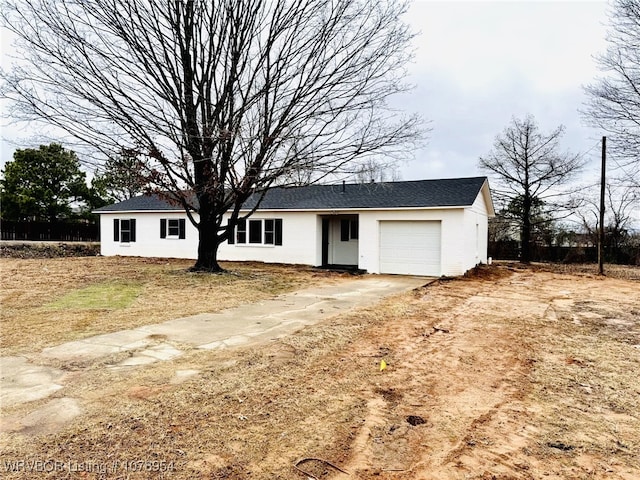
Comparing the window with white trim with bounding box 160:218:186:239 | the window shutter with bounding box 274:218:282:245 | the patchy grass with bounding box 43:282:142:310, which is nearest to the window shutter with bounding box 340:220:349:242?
the window shutter with bounding box 274:218:282:245

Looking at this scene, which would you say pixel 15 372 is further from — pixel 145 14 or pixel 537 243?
pixel 537 243

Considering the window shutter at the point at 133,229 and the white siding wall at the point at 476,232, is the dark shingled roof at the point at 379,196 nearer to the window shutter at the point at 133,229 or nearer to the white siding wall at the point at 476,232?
the white siding wall at the point at 476,232

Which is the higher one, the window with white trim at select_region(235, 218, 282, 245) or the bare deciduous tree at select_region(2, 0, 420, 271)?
the bare deciduous tree at select_region(2, 0, 420, 271)

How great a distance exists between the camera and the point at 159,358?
4.77 m

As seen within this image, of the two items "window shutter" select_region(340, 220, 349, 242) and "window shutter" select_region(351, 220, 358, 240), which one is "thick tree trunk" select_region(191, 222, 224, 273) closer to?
"window shutter" select_region(340, 220, 349, 242)

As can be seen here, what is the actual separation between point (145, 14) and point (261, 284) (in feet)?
27.4

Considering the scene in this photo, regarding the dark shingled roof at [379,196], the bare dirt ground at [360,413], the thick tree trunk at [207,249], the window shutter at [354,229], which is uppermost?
the dark shingled roof at [379,196]

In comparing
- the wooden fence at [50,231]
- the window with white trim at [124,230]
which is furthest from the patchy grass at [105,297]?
the wooden fence at [50,231]

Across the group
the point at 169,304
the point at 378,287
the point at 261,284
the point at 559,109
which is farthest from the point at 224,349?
the point at 559,109

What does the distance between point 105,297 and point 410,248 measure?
34.2ft

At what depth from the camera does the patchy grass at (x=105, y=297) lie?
6133mm

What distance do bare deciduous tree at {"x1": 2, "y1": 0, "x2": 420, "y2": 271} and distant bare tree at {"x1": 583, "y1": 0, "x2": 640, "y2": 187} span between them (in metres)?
8.87

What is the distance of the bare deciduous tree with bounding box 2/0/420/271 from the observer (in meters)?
11.3

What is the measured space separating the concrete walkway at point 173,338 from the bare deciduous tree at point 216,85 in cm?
498
